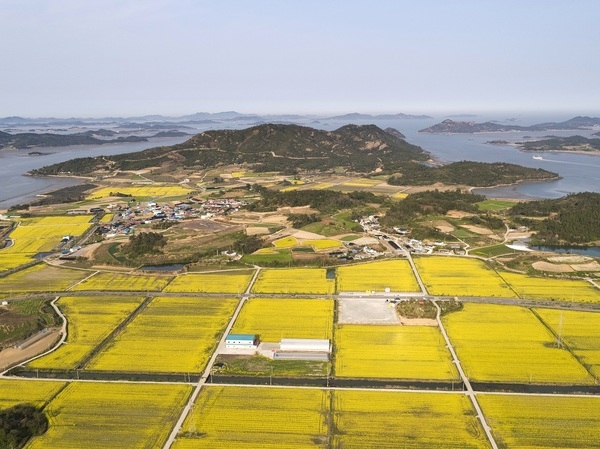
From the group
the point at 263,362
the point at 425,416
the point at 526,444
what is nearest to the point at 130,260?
the point at 263,362

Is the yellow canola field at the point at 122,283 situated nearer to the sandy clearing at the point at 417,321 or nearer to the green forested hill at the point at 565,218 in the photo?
the sandy clearing at the point at 417,321

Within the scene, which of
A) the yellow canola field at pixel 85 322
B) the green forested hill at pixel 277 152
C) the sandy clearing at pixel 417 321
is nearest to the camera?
the yellow canola field at pixel 85 322

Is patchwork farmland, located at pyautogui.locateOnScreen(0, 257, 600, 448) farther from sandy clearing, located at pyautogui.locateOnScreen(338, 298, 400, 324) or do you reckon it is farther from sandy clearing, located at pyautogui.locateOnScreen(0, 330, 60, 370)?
sandy clearing, located at pyautogui.locateOnScreen(0, 330, 60, 370)

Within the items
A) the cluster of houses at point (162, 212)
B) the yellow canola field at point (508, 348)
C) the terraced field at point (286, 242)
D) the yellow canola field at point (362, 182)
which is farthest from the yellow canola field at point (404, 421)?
the yellow canola field at point (362, 182)

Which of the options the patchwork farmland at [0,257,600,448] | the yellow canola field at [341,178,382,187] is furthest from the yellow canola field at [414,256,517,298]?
the yellow canola field at [341,178,382,187]

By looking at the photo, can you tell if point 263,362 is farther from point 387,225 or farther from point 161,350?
point 387,225

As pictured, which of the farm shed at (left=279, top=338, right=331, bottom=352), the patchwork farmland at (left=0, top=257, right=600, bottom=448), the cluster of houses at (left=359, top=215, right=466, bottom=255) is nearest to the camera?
the patchwork farmland at (left=0, top=257, right=600, bottom=448)
